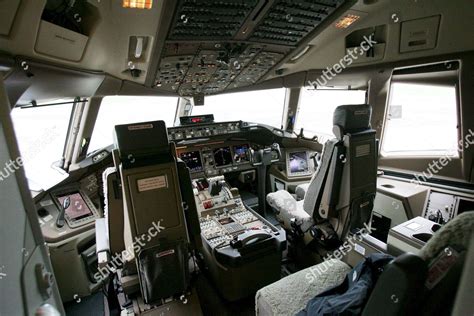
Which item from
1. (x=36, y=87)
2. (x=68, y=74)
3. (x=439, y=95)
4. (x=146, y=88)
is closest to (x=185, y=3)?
(x=68, y=74)

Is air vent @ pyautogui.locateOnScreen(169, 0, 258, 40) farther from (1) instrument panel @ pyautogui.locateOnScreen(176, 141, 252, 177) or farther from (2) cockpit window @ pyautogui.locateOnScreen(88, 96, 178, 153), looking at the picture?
(1) instrument panel @ pyautogui.locateOnScreen(176, 141, 252, 177)

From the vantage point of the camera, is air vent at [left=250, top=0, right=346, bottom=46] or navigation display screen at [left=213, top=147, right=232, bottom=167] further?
navigation display screen at [left=213, top=147, right=232, bottom=167]

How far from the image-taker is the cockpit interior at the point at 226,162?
775 mm

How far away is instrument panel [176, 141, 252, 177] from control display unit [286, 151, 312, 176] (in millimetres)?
691

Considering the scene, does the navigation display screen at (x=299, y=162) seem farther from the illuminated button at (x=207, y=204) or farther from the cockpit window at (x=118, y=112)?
the cockpit window at (x=118, y=112)

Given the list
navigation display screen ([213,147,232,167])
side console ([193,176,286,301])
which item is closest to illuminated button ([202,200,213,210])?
side console ([193,176,286,301])

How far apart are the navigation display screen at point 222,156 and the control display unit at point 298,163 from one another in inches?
37.5

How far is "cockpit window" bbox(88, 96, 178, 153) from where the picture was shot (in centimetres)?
293

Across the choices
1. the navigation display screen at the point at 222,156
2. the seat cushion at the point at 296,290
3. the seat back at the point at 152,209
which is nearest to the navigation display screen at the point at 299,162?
the navigation display screen at the point at 222,156

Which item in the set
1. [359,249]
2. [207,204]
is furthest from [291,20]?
[207,204]

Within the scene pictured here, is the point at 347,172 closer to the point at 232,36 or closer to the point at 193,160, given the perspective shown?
the point at 232,36

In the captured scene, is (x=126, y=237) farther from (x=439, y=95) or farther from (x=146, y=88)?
(x=439, y=95)

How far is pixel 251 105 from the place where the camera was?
418 centimetres

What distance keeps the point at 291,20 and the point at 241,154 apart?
2.04 meters
